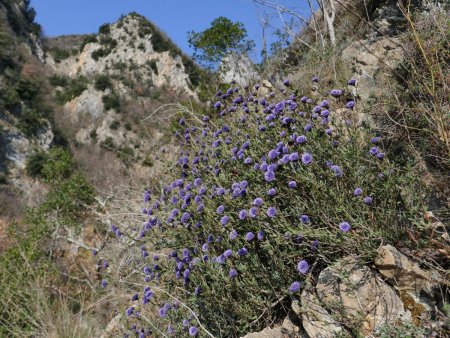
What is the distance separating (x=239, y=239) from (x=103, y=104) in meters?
29.2

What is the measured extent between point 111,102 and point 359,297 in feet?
97.2

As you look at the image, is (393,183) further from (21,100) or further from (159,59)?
(159,59)

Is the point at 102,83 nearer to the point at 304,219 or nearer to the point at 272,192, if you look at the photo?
the point at 272,192

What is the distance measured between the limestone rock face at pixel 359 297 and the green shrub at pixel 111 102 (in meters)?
29.1

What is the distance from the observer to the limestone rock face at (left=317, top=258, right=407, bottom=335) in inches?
74.4

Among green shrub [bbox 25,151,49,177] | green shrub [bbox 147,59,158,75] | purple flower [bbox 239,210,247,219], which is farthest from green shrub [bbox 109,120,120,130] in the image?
purple flower [bbox 239,210,247,219]

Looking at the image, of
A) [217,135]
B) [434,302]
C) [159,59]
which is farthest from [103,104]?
[434,302]

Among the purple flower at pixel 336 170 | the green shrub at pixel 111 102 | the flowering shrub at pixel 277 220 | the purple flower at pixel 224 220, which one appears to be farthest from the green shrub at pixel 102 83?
the purple flower at pixel 336 170

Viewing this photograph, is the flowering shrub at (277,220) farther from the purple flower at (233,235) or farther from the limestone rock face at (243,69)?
the limestone rock face at (243,69)

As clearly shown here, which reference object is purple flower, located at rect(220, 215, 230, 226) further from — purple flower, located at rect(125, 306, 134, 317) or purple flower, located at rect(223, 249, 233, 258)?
purple flower, located at rect(125, 306, 134, 317)

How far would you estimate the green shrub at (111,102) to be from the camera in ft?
96.5

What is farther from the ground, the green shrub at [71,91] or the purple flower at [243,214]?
the green shrub at [71,91]

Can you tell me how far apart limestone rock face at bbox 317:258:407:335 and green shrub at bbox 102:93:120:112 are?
29102mm

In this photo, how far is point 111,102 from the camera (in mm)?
29516
